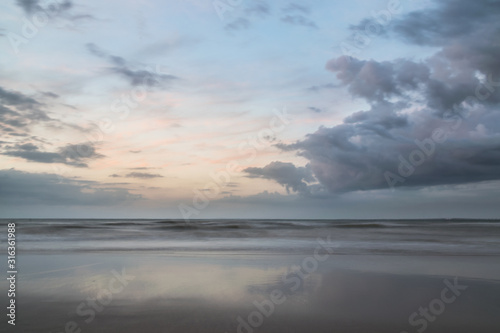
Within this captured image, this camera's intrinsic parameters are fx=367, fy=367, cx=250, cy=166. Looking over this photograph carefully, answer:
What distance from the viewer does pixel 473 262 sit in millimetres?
11805

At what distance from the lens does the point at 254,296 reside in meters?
6.91

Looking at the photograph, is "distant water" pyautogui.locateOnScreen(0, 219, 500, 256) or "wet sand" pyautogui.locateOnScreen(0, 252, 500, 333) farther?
"distant water" pyautogui.locateOnScreen(0, 219, 500, 256)

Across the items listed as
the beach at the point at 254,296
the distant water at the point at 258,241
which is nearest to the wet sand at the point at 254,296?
the beach at the point at 254,296

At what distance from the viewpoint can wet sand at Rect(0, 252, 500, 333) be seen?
5.34 meters

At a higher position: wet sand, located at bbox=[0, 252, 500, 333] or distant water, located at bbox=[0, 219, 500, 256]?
distant water, located at bbox=[0, 219, 500, 256]

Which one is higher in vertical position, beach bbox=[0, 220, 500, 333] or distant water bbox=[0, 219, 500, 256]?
distant water bbox=[0, 219, 500, 256]

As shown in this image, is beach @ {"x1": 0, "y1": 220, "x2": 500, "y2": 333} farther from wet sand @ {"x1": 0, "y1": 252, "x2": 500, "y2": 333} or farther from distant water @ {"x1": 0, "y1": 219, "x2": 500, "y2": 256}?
distant water @ {"x1": 0, "y1": 219, "x2": 500, "y2": 256}

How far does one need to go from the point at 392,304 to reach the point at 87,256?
10.3 metres

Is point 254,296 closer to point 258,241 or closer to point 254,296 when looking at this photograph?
point 254,296

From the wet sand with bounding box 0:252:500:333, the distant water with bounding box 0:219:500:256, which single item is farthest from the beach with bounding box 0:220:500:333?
the distant water with bounding box 0:219:500:256

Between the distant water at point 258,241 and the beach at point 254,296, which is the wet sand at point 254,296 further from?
the distant water at point 258,241

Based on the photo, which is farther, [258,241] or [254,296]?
[258,241]

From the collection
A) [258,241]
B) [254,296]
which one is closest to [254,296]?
[254,296]

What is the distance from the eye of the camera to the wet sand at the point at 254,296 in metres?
5.34
